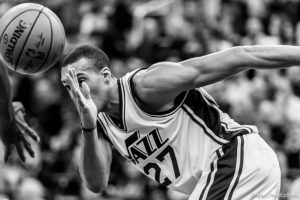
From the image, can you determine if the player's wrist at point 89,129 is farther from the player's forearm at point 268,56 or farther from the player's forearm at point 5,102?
the player's forearm at point 268,56

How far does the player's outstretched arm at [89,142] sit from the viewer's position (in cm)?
491

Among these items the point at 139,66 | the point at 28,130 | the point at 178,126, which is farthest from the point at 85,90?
the point at 139,66

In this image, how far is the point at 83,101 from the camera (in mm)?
4875

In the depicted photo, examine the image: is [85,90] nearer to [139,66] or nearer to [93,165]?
[93,165]

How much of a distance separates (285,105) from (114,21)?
3431 millimetres

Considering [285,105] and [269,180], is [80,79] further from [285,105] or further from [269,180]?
[285,105]

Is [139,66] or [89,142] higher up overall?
[89,142]

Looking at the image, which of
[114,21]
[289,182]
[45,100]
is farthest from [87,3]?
[289,182]

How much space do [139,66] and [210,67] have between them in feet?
21.6

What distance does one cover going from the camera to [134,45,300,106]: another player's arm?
15.2 ft

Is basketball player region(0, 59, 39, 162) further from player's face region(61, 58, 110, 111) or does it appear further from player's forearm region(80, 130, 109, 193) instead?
player's face region(61, 58, 110, 111)

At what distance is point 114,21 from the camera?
40.4 feet

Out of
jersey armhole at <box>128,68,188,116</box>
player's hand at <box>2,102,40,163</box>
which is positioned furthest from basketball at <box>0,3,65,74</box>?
jersey armhole at <box>128,68,188,116</box>

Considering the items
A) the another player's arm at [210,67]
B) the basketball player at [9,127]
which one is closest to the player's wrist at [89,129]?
the another player's arm at [210,67]
